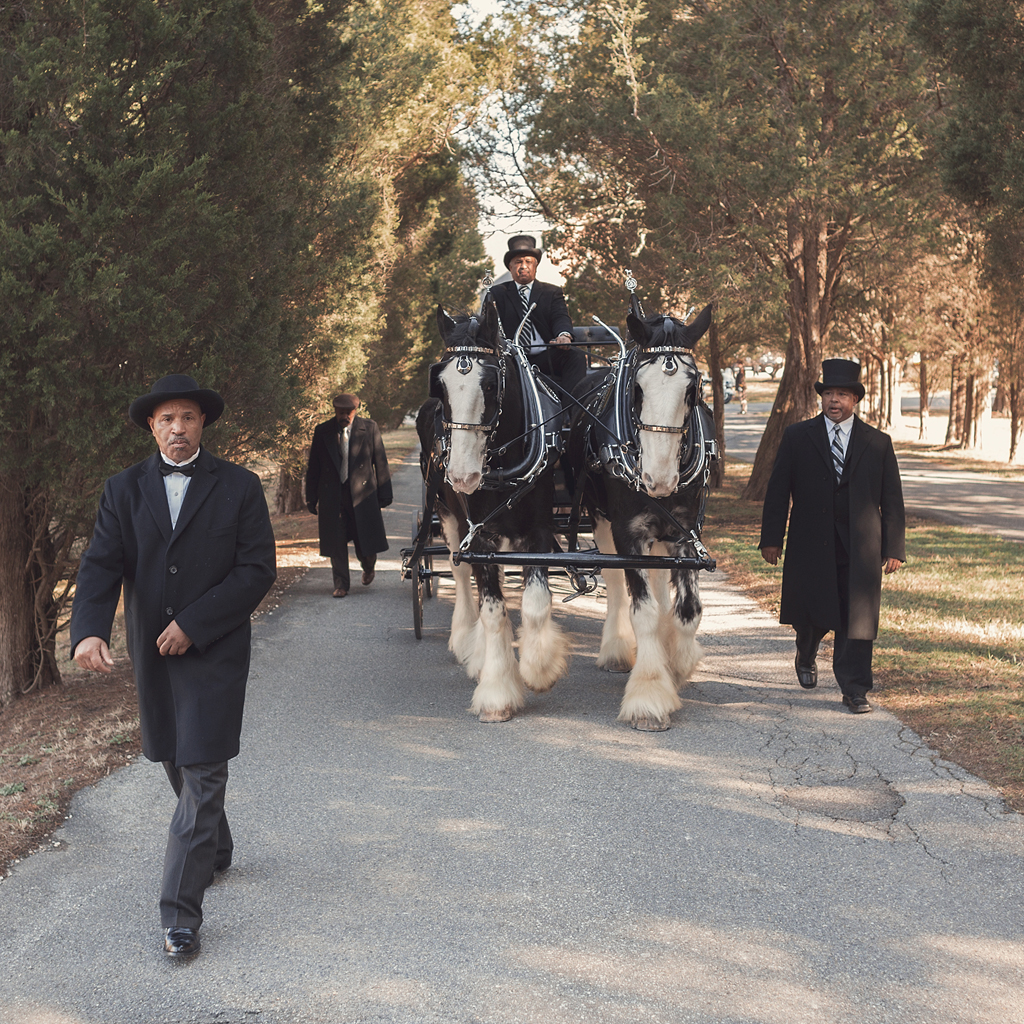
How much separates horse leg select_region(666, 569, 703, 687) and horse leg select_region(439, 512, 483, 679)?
1.76 meters

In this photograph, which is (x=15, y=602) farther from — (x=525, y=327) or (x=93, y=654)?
(x=93, y=654)

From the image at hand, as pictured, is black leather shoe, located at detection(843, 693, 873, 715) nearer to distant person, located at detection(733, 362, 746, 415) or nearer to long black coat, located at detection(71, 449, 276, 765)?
long black coat, located at detection(71, 449, 276, 765)

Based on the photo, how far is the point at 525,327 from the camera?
26.6 ft

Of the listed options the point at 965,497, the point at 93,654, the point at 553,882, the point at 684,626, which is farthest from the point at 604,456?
Result: the point at 965,497

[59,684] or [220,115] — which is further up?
[220,115]

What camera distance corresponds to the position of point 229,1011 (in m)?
3.48

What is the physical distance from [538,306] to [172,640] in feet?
16.0

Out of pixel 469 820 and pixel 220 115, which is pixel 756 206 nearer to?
pixel 220 115

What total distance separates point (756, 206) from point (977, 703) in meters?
10.3

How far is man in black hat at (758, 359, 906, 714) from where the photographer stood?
6.84 m

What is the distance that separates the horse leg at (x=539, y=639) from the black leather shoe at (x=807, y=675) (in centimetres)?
166

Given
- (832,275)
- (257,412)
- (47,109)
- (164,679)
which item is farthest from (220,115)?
(832,275)

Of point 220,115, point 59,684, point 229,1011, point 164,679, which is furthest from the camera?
point 59,684

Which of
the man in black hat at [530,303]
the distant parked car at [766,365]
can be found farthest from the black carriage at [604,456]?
the distant parked car at [766,365]
